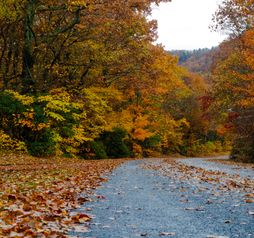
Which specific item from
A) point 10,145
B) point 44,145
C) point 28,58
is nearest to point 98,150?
point 44,145

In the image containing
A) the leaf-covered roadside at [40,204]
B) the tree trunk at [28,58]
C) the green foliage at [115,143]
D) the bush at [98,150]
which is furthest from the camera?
the green foliage at [115,143]

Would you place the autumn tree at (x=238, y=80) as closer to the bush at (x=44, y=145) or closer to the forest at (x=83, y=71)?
the forest at (x=83, y=71)

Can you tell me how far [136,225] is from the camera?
21.7 feet

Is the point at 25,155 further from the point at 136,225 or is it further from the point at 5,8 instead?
the point at 136,225

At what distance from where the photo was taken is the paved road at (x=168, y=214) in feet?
20.0

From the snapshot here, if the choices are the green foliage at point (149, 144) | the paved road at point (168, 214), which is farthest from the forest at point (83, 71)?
the paved road at point (168, 214)

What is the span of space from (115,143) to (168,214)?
3055 cm

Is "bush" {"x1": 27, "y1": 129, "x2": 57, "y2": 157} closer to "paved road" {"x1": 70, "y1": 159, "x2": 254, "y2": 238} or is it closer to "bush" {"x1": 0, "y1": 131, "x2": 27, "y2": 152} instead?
"bush" {"x1": 0, "y1": 131, "x2": 27, "y2": 152}

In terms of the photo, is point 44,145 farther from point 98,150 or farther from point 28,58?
point 98,150

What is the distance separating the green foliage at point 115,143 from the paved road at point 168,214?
25.7 meters

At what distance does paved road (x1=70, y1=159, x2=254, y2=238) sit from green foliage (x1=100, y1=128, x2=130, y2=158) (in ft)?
84.4

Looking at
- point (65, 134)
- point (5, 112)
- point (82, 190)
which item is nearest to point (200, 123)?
point (65, 134)

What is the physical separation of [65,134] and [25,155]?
14.3ft

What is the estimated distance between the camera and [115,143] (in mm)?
38156
